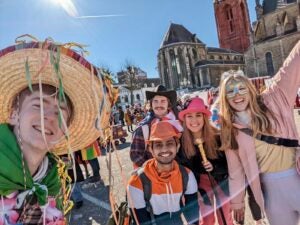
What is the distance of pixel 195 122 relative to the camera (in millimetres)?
2713

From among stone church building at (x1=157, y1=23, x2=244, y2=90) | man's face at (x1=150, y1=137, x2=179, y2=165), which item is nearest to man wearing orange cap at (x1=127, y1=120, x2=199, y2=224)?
man's face at (x1=150, y1=137, x2=179, y2=165)

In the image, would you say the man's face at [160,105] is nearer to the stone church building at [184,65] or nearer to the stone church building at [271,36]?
the stone church building at [271,36]

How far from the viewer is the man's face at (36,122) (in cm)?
137

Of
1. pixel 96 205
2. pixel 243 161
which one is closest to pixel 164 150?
pixel 243 161

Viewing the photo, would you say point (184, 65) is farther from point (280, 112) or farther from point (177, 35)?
point (280, 112)

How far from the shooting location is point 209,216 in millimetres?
2658

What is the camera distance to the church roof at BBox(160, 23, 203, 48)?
5916 cm

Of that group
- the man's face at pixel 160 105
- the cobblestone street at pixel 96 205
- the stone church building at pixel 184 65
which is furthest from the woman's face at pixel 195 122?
the stone church building at pixel 184 65

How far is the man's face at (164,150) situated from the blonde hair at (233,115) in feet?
1.42

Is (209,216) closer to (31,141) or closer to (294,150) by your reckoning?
(294,150)

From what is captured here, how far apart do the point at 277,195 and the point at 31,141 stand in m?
1.81

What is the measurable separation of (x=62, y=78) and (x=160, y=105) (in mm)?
2009

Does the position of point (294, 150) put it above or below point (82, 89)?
below

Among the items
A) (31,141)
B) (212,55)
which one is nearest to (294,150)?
(31,141)
